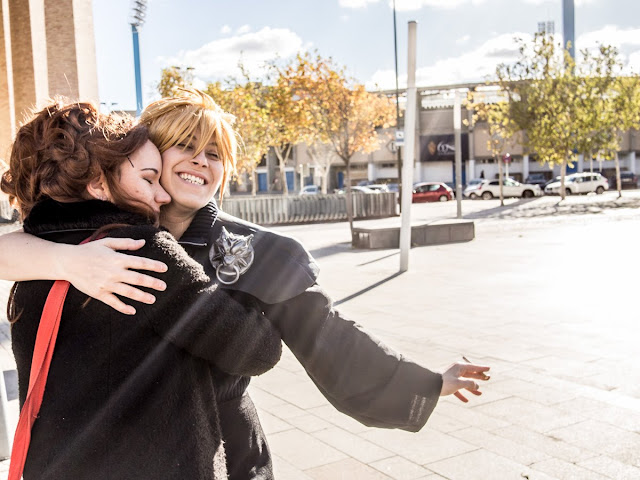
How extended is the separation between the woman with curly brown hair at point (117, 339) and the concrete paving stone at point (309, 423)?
3.04 metres

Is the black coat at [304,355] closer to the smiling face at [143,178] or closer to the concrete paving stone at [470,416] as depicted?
the smiling face at [143,178]

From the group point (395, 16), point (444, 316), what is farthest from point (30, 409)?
point (395, 16)

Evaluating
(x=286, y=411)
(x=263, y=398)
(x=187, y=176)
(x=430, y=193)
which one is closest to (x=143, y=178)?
(x=187, y=176)

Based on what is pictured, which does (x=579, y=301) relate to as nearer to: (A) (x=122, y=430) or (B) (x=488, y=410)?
(B) (x=488, y=410)

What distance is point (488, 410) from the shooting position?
4602 millimetres

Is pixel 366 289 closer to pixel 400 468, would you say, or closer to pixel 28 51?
pixel 28 51

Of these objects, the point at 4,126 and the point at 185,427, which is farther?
the point at 4,126

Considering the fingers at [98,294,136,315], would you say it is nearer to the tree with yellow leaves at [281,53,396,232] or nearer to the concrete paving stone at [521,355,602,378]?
the concrete paving stone at [521,355,602,378]

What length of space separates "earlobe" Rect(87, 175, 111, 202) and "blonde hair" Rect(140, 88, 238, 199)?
0.33 meters

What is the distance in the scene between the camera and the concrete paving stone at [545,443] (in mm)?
3814

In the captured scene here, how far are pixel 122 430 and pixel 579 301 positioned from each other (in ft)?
25.9

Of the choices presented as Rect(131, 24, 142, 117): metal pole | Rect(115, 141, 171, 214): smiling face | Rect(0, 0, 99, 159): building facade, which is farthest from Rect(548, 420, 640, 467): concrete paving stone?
Rect(0, 0, 99, 159): building facade

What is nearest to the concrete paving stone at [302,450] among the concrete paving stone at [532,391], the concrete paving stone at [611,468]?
the concrete paving stone at [611,468]

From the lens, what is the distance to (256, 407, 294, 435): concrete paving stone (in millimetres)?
4383
